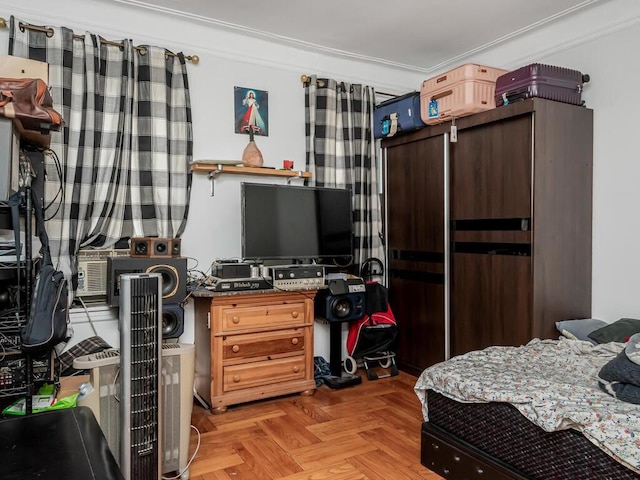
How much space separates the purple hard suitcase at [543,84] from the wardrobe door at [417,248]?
616 mm

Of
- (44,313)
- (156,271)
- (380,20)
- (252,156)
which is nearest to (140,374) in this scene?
(44,313)

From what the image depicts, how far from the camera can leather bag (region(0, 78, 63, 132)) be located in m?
2.00

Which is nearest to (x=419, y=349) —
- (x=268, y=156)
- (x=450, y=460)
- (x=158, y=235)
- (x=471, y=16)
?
(x=450, y=460)

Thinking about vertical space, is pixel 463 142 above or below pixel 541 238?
above

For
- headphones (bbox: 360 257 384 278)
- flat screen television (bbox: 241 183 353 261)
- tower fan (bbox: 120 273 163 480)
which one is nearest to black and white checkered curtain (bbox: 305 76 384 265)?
headphones (bbox: 360 257 384 278)

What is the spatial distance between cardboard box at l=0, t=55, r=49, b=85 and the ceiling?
92cm

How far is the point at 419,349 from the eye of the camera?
3.78 metres

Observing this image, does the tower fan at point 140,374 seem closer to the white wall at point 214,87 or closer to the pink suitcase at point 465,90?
the white wall at point 214,87

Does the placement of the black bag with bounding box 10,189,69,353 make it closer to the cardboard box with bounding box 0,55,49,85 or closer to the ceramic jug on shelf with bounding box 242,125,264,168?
the cardboard box with bounding box 0,55,49,85

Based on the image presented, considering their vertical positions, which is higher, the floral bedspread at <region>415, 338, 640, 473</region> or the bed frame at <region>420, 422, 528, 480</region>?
the floral bedspread at <region>415, 338, 640, 473</region>

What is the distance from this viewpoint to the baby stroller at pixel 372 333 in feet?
12.1

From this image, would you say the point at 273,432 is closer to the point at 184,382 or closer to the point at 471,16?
the point at 184,382

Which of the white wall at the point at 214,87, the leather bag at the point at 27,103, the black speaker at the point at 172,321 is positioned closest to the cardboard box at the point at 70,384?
the black speaker at the point at 172,321

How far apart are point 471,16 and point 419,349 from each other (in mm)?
2496
